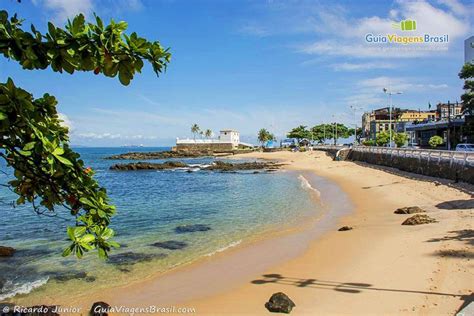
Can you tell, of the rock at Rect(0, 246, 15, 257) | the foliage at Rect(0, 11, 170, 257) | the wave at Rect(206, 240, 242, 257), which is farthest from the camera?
the rock at Rect(0, 246, 15, 257)

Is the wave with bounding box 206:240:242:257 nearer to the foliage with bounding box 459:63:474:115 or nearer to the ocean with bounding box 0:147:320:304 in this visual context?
the ocean with bounding box 0:147:320:304

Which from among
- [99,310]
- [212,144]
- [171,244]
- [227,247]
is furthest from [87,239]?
[212,144]

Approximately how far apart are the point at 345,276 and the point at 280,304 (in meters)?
2.45

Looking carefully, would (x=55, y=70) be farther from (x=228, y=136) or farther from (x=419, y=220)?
(x=228, y=136)

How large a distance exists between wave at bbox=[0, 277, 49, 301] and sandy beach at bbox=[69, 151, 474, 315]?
6.24 ft

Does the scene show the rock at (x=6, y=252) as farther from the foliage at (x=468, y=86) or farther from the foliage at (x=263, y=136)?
the foliage at (x=263, y=136)

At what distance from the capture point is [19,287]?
997cm

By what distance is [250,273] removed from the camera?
10.5 meters

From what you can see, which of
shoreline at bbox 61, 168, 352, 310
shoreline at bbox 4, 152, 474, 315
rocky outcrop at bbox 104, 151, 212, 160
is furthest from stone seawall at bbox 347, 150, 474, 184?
rocky outcrop at bbox 104, 151, 212, 160

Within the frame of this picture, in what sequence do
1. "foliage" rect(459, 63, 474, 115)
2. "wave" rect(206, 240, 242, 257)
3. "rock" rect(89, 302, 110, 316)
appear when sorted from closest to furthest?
"rock" rect(89, 302, 110, 316) → "wave" rect(206, 240, 242, 257) → "foliage" rect(459, 63, 474, 115)

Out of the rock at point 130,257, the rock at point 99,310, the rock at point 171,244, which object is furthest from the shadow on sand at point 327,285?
the rock at point 171,244

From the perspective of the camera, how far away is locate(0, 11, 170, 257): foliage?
3.08 m

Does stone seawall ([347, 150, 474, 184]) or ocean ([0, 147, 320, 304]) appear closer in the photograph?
ocean ([0, 147, 320, 304])

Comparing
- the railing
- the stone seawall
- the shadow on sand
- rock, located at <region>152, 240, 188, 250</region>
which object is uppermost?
the railing
